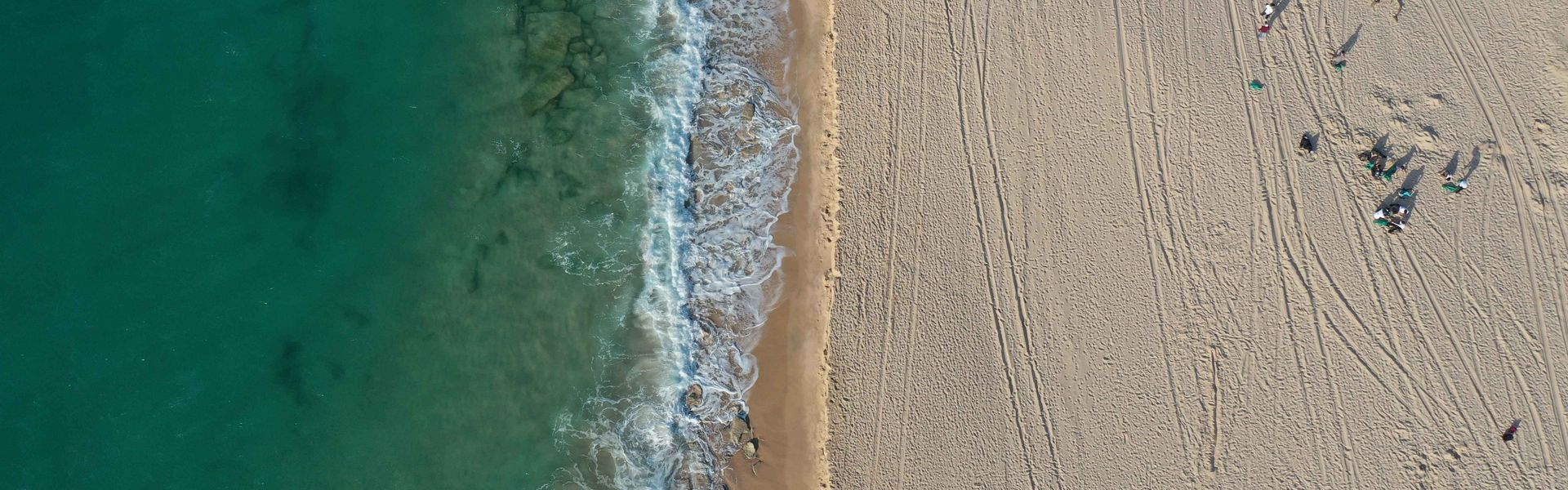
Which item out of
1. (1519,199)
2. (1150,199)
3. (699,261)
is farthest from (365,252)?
(1519,199)

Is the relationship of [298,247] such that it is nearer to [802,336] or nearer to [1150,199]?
[802,336]

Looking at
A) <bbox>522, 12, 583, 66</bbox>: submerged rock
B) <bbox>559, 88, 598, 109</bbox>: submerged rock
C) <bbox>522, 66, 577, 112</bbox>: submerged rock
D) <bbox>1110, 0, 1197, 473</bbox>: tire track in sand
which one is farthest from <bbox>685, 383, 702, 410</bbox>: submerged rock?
<bbox>1110, 0, 1197, 473</bbox>: tire track in sand

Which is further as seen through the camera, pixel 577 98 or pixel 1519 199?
pixel 577 98

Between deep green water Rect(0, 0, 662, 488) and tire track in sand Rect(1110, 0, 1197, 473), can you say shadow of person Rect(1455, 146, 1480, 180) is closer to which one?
tire track in sand Rect(1110, 0, 1197, 473)

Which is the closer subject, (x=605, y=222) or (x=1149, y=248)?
(x=1149, y=248)

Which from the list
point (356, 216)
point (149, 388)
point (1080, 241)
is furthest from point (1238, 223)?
point (149, 388)

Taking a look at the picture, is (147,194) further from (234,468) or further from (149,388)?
(234,468)

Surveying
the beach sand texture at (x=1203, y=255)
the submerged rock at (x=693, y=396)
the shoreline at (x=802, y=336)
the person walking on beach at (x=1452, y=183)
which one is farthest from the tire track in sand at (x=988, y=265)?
the person walking on beach at (x=1452, y=183)
